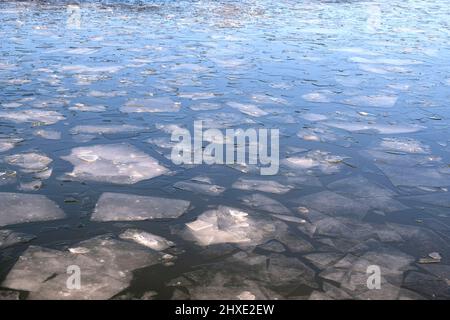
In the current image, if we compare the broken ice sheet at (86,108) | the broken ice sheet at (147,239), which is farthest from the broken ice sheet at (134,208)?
the broken ice sheet at (86,108)

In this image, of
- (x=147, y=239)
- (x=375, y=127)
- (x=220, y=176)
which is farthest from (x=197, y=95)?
(x=147, y=239)

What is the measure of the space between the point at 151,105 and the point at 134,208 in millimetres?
2549

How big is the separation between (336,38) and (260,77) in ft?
12.8

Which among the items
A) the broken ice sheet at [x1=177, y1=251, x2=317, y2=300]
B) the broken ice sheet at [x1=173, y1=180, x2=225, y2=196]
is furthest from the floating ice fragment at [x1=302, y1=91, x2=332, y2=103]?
the broken ice sheet at [x1=177, y1=251, x2=317, y2=300]

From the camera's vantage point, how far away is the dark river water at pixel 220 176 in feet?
9.97

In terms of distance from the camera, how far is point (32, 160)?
445 centimetres

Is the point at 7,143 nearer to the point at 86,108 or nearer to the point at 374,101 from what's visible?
the point at 86,108

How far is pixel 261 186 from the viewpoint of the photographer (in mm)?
4195

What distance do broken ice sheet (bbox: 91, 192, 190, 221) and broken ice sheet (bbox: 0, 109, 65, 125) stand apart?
193 centimetres

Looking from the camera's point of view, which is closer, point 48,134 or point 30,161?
point 30,161

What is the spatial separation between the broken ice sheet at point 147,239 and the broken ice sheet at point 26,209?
53 cm

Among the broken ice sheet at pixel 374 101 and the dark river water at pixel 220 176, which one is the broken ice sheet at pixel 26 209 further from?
the broken ice sheet at pixel 374 101

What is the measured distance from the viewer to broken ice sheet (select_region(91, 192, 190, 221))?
3.65 m
